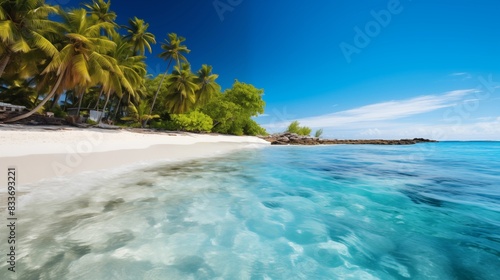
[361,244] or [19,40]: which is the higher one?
[19,40]

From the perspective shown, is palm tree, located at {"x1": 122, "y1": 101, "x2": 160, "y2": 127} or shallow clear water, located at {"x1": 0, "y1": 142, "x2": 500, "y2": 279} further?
palm tree, located at {"x1": 122, "y1": 101, "x2": 160, "y2": 127}

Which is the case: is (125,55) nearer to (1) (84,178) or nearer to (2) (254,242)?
(1) (84,178)

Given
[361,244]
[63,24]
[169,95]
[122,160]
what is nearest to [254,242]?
[361,244]

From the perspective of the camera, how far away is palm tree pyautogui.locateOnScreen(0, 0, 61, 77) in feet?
42.3

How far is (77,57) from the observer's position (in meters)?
A: 14.6

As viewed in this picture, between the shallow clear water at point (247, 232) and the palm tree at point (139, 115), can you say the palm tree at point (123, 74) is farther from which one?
the shallow clear water at point (247, 232)

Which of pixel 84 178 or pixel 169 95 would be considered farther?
pixel 169 95

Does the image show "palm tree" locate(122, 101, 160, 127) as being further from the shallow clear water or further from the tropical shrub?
the shallow clear water

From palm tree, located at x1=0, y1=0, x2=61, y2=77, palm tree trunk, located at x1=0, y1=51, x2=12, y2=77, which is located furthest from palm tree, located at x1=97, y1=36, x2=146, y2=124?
palm tree trunk, located at x1=0, y1=51, x2=12, y2=77

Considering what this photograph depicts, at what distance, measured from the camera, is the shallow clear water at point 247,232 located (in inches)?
103

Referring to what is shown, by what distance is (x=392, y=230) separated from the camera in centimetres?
386

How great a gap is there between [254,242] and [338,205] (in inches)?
107

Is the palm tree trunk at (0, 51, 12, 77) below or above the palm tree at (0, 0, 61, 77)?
below

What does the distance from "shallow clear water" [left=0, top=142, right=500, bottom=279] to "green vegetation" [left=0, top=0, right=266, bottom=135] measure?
12949mm
